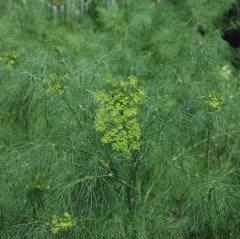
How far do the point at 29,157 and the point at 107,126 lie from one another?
2.18 feet

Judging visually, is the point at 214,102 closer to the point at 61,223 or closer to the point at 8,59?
the point at 61,223

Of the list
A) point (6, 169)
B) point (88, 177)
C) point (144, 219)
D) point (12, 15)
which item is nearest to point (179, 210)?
point (144, 219)

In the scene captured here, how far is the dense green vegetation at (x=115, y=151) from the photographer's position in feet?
12.1

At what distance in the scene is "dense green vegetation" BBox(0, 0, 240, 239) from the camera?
12.1 ft

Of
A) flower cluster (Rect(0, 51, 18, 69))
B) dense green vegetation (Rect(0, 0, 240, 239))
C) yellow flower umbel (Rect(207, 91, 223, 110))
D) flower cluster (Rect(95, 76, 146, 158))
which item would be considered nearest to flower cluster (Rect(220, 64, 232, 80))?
dense green vegetation (Rect(0, 0, 240, 239))

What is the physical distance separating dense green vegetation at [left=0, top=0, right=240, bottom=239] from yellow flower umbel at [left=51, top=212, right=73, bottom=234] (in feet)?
0.03

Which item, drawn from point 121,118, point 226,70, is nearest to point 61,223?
point 121,118

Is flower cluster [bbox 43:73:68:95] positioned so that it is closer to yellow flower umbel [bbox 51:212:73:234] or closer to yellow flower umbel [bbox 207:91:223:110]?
yellow flower umbel [bbox 51:212:73:234]

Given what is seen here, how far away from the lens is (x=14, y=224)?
13.7 feet

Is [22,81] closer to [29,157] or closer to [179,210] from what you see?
[29,157]

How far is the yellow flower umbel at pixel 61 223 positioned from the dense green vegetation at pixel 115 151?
10mm

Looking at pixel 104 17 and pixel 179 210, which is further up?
pixel 104 17

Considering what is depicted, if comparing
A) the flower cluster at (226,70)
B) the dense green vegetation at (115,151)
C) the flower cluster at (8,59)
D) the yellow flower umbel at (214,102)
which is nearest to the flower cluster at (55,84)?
the dense green vegetation at (115,151)

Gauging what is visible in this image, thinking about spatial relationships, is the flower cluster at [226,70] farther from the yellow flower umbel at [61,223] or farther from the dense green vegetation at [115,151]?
the yellow flower umbel at [61,223]
